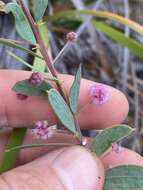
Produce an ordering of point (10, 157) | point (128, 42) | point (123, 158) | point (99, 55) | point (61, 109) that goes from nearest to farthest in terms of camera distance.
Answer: point (61, 109) < point (10, 157) < point (123, 158) < point (128, 42) < point (99, 55)

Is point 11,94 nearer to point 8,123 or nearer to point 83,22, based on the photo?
point 8,123

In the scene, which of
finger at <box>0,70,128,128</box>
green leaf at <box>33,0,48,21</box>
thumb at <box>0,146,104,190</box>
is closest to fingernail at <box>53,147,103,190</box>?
thumb at <box>0,146,104,190</box>

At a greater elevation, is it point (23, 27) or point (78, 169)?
point (23, 27)

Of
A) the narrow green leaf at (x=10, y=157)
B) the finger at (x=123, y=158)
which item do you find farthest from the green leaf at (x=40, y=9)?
the finger at (x=123, y=158)

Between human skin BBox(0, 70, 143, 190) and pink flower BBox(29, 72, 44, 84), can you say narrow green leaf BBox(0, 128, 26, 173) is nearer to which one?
human skin BBox(0, 70, 143, 190)

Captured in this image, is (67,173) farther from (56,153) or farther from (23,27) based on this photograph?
(23,27)

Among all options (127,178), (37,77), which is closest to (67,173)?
(127,178)

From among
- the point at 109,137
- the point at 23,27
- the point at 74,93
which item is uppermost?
the point at 23,27

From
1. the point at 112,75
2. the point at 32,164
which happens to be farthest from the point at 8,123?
the point at 112,75
